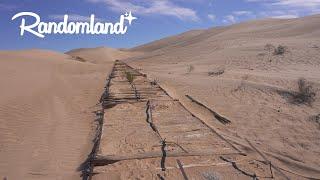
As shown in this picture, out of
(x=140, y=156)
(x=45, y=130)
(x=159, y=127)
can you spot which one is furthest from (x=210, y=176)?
(x=45, y=130)

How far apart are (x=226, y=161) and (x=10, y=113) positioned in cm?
643

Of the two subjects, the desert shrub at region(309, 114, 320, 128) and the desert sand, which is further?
the desert shrub at region(309, 114, 320, 128)

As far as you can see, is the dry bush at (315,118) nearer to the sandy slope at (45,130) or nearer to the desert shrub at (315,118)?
the desert shrub at (315,118)

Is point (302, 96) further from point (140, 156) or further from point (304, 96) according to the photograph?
point (140, 156)

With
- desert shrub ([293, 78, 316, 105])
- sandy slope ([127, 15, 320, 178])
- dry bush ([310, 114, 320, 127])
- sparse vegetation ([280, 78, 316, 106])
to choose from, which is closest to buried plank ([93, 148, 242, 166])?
sandy slope ([127, 15, 320, 178])

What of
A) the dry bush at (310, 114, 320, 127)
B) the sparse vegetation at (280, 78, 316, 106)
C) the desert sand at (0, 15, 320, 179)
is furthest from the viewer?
the sparse vegetation at (280, 78, 316, 106)

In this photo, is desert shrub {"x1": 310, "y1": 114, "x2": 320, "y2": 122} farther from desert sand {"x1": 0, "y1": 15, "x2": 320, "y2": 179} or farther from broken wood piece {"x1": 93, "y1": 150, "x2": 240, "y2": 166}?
broken wood piece {"x1": 93, "y1": 150, "x2": 240, "y2": 166}

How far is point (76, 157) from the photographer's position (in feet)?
24.9

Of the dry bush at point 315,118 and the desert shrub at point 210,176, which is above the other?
the dry bush at point 315,118

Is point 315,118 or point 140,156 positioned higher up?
point 315,118

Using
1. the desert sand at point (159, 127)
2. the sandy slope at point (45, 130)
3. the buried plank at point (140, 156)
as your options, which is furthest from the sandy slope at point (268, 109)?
the sandy slope at point (45, 130)

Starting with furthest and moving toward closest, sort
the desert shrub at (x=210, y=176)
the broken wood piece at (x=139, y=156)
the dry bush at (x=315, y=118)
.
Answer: the dry bush at (x=315, y=118)
the broken wood piece at (x=139, y=156)
the desert shrub at (x=210, y=176)

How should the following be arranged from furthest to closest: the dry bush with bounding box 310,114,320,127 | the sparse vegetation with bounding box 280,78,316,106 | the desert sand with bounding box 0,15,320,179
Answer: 1. the sparse vegetation with bounding box 280,78,316,106
2. the dry bush with bounding box 310,114,320,127
3. the desert sand with bounding box 0,15,320,179

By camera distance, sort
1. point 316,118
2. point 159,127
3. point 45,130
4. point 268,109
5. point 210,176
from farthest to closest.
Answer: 1. point 268,109
2. point 316,118
3. point 45,130
4. point 159,127
5. point 210,176
